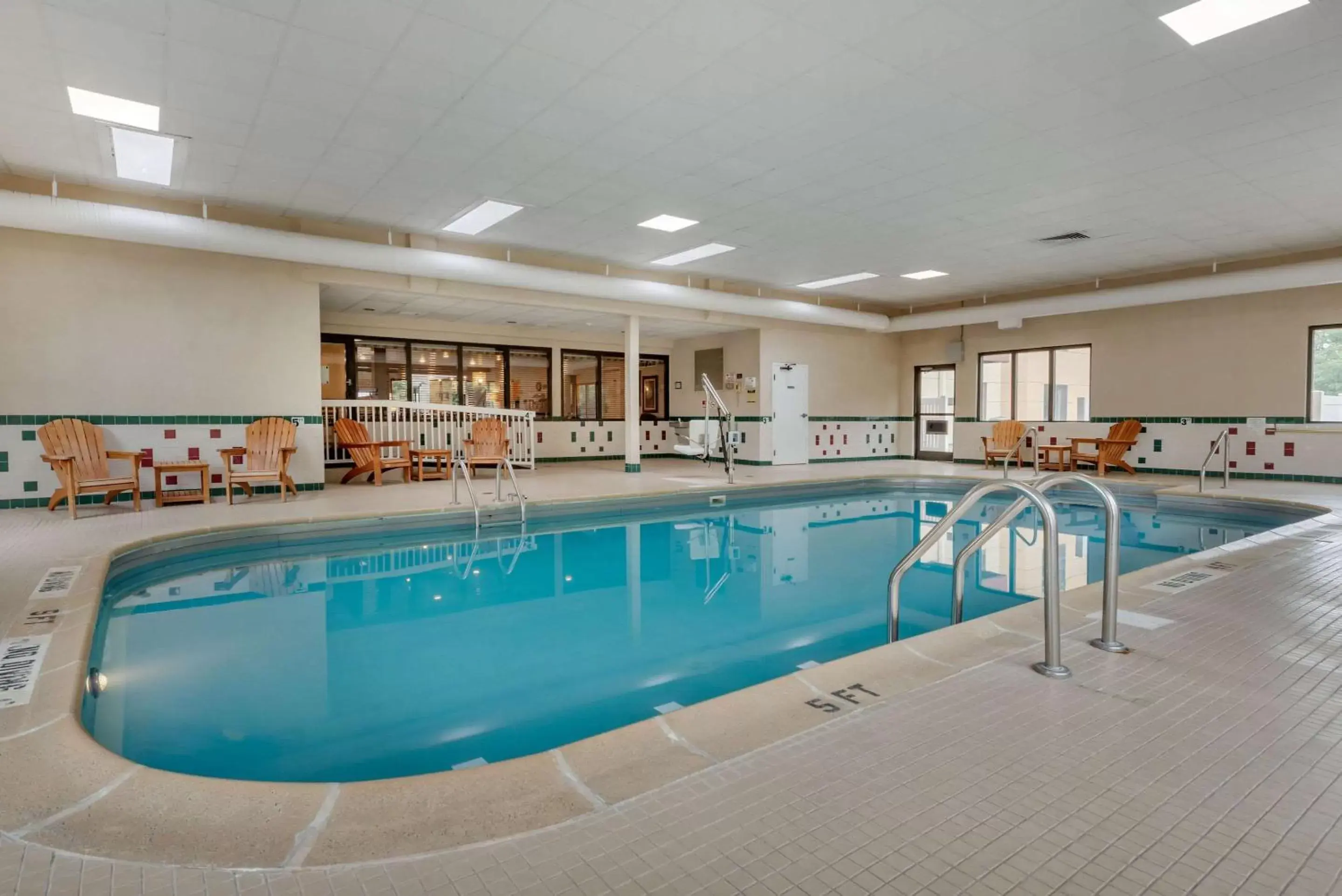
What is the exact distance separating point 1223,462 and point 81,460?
14089 mm

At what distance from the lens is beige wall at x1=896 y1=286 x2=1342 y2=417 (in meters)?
9.15

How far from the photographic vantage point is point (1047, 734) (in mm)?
2014

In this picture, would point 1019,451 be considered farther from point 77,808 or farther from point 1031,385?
point 77,808

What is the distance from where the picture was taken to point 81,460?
6.60 m

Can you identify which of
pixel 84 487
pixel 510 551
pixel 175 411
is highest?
pixel 175 411

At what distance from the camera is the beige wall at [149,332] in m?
6.63

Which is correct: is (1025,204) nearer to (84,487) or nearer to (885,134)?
(885,134)

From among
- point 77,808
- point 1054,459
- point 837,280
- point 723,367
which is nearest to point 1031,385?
point 1054,459

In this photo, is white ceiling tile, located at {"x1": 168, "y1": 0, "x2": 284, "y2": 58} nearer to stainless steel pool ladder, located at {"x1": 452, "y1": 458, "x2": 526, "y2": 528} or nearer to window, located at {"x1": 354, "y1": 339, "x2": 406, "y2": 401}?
stainless steel pool ladder, located at {"x1": 452, "y1": 458, "x2": 526, "y2": 528}

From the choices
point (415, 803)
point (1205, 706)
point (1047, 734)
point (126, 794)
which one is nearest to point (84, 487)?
point (126, 794)

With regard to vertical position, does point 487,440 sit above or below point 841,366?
below

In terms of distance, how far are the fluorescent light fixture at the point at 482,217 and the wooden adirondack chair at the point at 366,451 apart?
9.83ft

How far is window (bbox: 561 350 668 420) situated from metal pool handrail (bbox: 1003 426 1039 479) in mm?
6535

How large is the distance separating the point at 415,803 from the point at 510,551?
4.32 m
